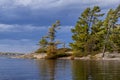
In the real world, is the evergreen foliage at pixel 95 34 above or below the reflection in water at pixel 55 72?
above

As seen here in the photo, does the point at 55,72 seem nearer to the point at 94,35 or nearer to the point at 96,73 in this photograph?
the point at 96,73

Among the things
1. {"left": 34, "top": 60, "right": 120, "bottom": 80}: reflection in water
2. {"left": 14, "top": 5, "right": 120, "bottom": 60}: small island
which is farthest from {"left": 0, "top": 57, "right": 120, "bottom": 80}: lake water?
{"left": 14, "top": 5, "right": 120, "bottom": 60}: small island

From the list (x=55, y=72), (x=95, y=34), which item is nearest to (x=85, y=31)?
(x=95, y=34)

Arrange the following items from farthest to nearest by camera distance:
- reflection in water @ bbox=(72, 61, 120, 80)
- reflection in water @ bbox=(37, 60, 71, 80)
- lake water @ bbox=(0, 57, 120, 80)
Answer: reflection in water @ bbox=(37, 60, 71, 80), lake water @ bbox=(0, 57, 120, 80), reflection in water @ bbox=(72, 61, 120, 80)

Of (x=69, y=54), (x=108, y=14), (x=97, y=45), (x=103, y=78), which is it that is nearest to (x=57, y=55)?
(x=69, y=54)

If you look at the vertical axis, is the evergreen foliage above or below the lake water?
above

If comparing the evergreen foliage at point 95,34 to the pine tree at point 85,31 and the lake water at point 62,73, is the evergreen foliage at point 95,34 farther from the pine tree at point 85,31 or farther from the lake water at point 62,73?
the lake water at point 62,73

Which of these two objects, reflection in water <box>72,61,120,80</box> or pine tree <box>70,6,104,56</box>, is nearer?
reflection in water <box>72,61,120,80</box>

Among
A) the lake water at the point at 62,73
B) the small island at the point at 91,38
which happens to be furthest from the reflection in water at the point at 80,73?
the small island at the point at 91,38

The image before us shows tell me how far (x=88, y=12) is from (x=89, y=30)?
20.9ft

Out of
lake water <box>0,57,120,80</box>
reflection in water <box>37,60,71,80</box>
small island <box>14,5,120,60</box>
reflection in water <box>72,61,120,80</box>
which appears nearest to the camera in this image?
reflection in water <box>72,61,120,80</box>

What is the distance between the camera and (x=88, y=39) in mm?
123000

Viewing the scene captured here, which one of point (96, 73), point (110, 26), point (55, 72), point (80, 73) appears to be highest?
point (110, 26)

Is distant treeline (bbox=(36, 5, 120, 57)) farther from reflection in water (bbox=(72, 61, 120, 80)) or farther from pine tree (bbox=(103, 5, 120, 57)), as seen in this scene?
reflection in water (bbox=(72, 61, 120, 80))
